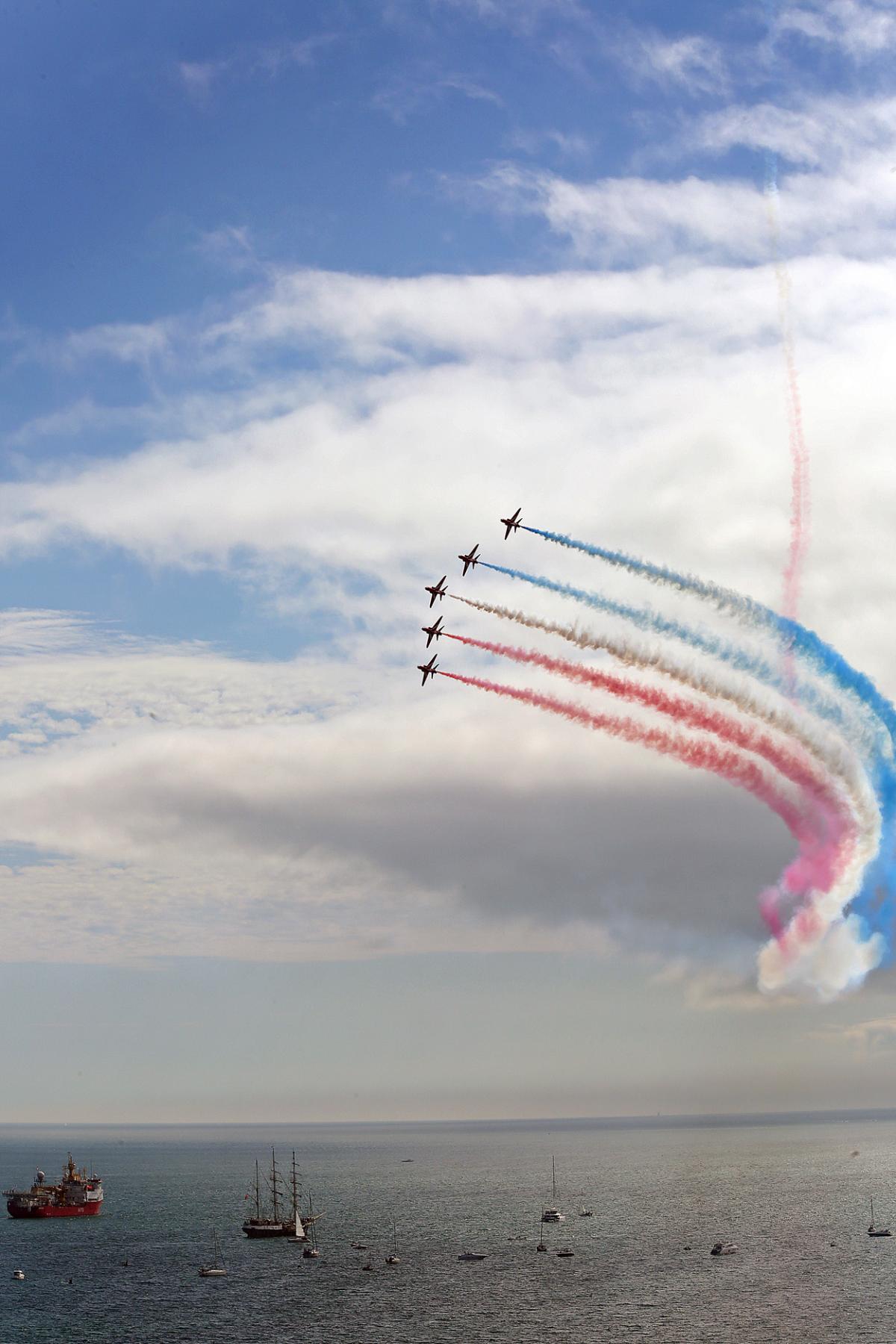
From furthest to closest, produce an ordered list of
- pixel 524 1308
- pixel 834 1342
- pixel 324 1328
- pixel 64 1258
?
1. pixel 64 1258
2. pixel 524 1308
3. pixel 324 1328
4. pixel 834 1342

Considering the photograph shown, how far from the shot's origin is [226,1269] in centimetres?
→ 17912

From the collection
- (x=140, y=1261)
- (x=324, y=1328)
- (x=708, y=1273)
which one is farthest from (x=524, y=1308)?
(x=140, y=1261)

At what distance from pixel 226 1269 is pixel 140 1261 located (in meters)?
20.4

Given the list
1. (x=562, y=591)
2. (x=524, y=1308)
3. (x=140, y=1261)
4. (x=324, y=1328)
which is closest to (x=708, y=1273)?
(x=524, y=1308)

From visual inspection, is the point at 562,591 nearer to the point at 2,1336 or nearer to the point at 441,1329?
the point at 441,1329

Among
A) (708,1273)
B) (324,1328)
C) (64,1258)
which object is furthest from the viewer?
(64,1258)

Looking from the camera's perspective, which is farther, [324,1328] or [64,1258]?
[64,1258]

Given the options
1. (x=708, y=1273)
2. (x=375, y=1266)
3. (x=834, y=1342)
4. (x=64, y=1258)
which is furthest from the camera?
(x=64, y=1258)

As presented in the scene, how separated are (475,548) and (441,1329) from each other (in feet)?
280

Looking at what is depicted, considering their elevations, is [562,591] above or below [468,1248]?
above

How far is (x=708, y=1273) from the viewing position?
170 meters

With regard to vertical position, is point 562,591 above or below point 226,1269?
above

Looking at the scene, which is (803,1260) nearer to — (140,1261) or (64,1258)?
(140,1261)

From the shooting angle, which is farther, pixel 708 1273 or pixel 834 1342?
pixel 708 1273
